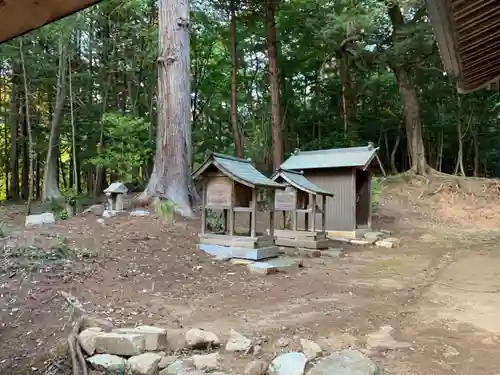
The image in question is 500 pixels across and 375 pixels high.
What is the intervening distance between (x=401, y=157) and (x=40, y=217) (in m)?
17.5

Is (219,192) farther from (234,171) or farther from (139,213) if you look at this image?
(139,213)

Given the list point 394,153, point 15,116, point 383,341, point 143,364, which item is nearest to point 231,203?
point 383,341

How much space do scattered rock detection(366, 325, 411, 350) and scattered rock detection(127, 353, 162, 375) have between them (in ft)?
5.93

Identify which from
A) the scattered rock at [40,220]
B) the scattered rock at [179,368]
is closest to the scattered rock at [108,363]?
the scattered rock at [179,368]

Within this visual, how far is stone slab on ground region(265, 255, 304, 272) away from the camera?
23.9ft

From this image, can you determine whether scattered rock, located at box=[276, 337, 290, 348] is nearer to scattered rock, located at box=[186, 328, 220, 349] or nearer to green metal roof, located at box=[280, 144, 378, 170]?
scattered rock, located at box=[186, 328, 220, 349]

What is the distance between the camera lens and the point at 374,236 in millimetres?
11406

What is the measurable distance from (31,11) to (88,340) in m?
3.28

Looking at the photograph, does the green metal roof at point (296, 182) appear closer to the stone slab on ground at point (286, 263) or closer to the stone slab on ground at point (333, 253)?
the stone slab on ground at point (333, 253)

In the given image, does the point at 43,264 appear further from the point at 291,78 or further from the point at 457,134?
the point at 457,134

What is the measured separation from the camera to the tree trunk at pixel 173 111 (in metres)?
9.67

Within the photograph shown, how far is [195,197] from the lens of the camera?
10203mm

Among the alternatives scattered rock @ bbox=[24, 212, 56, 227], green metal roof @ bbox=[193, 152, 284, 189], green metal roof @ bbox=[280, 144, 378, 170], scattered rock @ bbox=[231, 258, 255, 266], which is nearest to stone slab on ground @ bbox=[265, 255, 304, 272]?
scattered rock @ bbox=[231, 258, 255, 266]

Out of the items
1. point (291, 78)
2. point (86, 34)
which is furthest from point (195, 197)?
point (291, 78)
